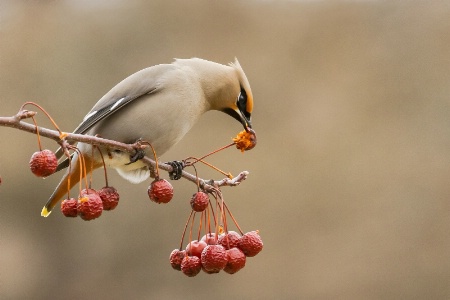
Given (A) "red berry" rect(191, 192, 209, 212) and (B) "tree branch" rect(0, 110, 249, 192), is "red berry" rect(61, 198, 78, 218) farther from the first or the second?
(A) "red berry" rect(191, 192, 209, 212)

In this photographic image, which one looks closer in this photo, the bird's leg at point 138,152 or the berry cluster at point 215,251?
the berry cluster at point 215,251

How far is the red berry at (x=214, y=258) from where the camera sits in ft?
7.93

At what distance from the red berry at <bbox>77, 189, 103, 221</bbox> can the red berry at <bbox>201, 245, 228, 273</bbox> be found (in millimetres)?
343

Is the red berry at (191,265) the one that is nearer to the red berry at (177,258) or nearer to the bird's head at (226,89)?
the red berry at (177,258)

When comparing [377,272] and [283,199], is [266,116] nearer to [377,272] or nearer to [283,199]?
[283,199]

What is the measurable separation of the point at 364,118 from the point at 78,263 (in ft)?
11.6

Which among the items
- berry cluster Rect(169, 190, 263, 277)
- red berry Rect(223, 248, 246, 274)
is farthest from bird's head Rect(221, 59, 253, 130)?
red berry Rect(223, 248, 246, 274)

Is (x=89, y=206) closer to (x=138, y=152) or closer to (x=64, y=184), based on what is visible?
(x=138, y=152)

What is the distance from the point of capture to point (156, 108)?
10.3ft

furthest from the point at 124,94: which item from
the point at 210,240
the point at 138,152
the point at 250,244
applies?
the point at 250,244

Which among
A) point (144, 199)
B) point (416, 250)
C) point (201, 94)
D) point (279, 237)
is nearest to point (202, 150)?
point (144, 199)

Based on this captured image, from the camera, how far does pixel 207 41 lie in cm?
916

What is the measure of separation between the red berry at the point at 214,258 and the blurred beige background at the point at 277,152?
5.65 m

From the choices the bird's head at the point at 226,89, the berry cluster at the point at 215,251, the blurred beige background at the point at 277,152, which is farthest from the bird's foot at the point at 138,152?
the blurred beige background at the point at 277,152
